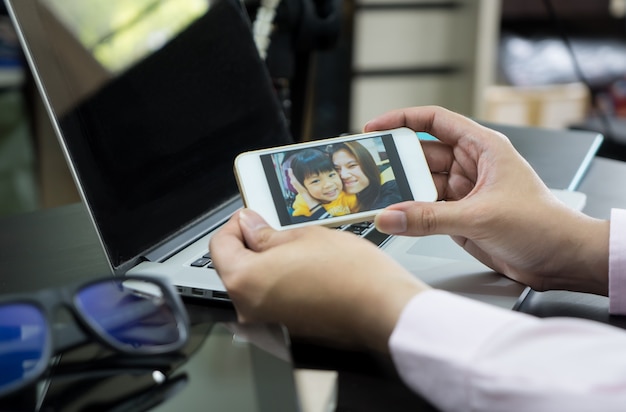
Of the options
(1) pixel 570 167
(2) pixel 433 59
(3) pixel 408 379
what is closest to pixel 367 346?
(3) pixel 408 379

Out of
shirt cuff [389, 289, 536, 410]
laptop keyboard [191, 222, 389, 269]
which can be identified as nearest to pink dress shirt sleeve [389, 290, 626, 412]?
shirt cuff [389, 289, 536, 410]

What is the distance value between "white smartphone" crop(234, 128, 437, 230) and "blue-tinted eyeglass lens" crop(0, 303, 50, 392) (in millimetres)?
205

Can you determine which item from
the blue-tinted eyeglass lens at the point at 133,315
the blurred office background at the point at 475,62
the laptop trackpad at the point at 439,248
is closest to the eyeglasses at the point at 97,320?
the blue-tinted eyeglass lens at the point at 133,315

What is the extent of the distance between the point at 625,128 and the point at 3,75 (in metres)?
1.64

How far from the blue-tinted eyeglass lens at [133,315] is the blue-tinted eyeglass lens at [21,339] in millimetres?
30

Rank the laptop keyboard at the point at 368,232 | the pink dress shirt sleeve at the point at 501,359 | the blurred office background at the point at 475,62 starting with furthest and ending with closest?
the blurred office background at the point at 475,62, the laptop keyboard at the point at 368,232, the pink dress shirt sleeve at the point at 501,359

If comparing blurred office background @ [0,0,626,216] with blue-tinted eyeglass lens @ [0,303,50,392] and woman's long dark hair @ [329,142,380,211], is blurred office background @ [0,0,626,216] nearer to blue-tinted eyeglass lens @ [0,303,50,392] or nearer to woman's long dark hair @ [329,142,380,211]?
woman's long dark hair @ [329,142,380,211]

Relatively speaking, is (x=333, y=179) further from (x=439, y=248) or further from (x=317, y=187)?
(x=439, y=248)

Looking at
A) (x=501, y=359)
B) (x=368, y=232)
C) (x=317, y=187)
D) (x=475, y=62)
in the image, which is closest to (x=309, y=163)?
(x=317, y=187)

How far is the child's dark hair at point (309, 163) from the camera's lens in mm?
564

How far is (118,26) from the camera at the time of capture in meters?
0.65

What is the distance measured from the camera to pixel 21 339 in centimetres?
37

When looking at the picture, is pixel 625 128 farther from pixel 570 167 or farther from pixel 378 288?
pixel 378 288

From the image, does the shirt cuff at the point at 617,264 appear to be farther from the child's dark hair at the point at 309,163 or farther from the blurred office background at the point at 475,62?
the blurred office background at the point at 475,62
